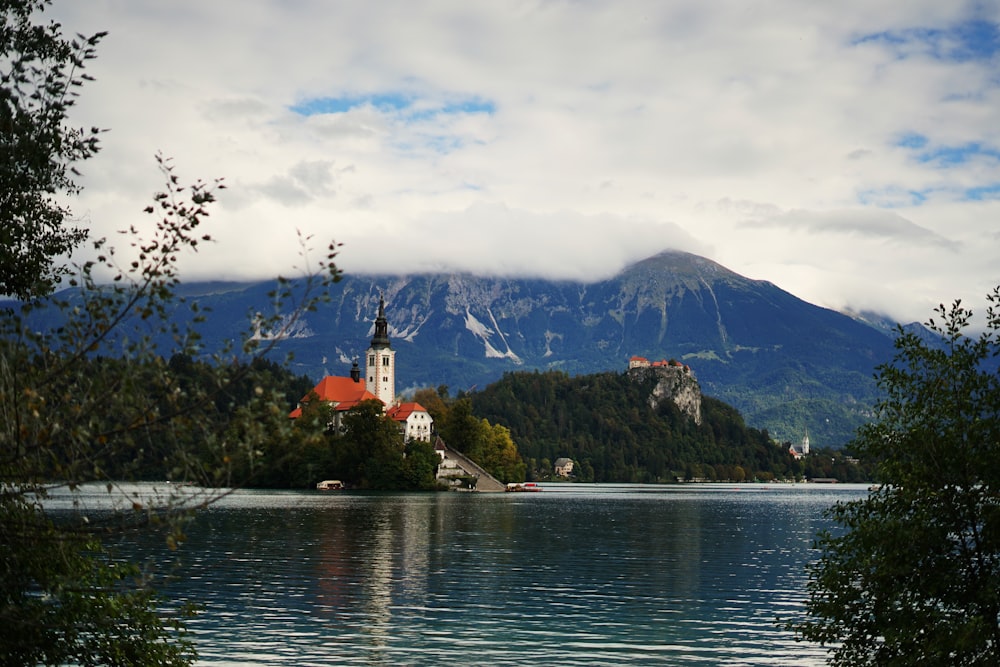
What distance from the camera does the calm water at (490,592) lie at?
32.6m

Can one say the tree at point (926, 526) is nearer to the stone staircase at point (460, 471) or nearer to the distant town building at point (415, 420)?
the stone staircase at point (460, 471)

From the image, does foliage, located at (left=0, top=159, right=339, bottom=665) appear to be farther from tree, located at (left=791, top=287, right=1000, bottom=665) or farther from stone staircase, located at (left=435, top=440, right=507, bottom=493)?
stone staircase, located at (left=435, top=440, right=507, bottom=493)

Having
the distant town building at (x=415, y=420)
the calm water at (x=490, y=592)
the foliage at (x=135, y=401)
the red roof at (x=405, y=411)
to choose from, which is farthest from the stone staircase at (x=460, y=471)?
the foliage at (x=135, y=401)

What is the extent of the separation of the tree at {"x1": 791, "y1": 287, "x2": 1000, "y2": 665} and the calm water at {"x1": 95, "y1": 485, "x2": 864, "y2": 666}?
1085 centimetres

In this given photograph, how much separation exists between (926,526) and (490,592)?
27.2 metres

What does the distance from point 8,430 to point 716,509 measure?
11958 centimetres

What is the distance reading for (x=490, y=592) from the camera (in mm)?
45688

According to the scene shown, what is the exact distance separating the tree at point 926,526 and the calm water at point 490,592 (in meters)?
10.9

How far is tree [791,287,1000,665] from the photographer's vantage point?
20375mm

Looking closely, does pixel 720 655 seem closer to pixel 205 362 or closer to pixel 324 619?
pixel 324 619

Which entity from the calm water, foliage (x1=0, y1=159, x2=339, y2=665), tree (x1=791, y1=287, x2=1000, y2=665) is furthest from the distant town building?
foliage (x1=0, y1=159, x2=339, y2=665)

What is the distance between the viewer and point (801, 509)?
13188 centimetres

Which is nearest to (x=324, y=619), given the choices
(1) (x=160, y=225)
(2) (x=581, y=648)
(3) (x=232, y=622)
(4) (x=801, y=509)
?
(3) (x=232, y=622)

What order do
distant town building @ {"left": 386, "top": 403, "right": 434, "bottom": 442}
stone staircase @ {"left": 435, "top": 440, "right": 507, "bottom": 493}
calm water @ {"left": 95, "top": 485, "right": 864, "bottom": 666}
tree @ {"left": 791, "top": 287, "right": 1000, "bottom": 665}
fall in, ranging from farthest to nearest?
distant town building @ {"left": 386, "top": 403, "right": 434, "bottom": 442} → stone staircase @ {"left": 435, "top": 440, "right": 507, "bottom": 493} → calm water @ {"left": 95, "top": 485, "right": 864, "bottom": 666} → tree @ {"left": 791, "top": 287, "right": 1000, "bottom": 665}
